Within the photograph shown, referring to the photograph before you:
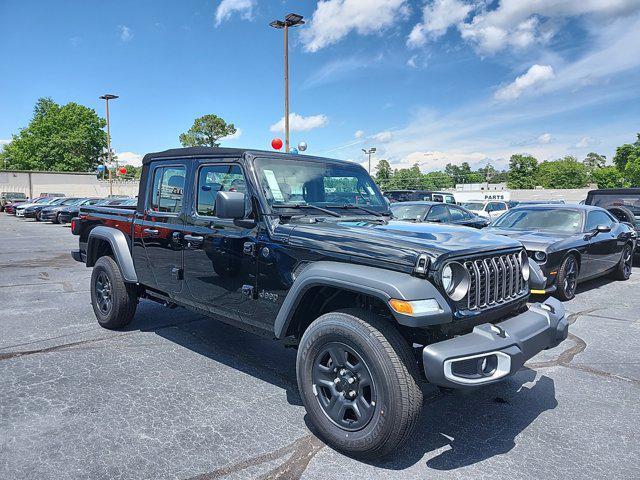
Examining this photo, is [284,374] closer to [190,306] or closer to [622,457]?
[190,306]

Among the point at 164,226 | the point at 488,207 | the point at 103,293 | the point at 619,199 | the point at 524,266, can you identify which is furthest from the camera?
the point at 488,207

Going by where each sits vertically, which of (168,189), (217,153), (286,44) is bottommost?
(168,189)

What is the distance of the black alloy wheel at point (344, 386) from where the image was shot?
2771 millimetres

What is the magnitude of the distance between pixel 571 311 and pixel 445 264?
466cm

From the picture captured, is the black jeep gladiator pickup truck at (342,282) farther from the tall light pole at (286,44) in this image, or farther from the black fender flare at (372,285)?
the tall light pole at (286,44)

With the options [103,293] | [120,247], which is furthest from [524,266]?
[103,293]

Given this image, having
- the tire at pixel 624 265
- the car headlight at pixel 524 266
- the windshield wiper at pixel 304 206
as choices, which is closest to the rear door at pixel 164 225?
the windshield wiper at pixel 304 206

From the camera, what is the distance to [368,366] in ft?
8.89

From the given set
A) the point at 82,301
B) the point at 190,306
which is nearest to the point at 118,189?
the point at 82,301

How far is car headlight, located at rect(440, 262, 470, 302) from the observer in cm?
276

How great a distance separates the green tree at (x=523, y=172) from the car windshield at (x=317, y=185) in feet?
344

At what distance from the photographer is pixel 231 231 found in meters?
3.72

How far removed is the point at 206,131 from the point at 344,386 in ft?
193

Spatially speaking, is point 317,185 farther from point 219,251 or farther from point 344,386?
point 344,386
